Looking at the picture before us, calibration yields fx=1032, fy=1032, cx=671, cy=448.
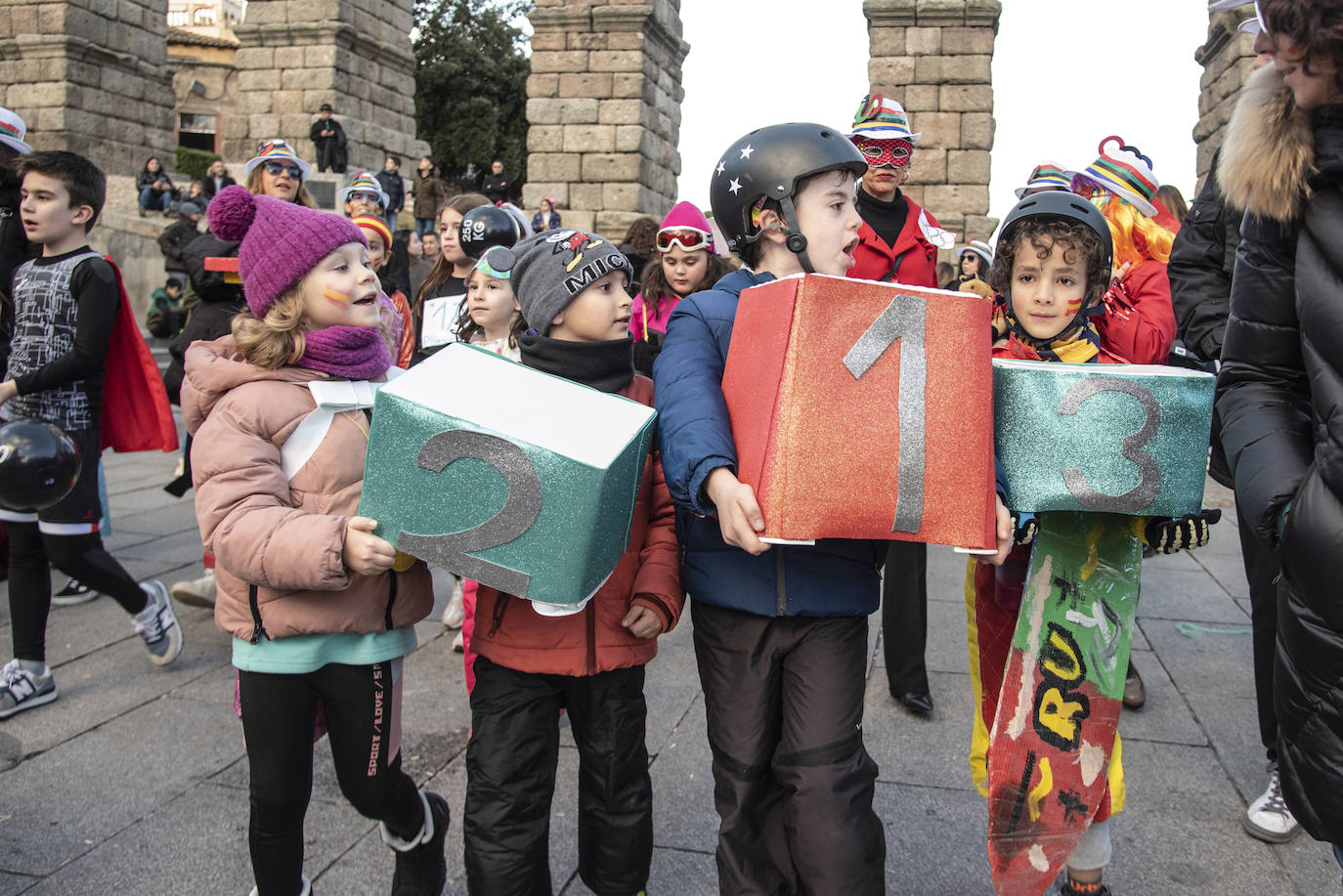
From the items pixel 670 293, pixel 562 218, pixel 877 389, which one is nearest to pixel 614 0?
pixel 562 218

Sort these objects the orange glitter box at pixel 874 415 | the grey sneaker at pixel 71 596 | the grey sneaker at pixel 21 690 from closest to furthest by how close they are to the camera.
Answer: the orange glitter box at pixel 874 415 < the grey sneaker at pixel 21 690 < the grey sneaker at pixel 71 596

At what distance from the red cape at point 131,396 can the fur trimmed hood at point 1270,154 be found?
3696 mm

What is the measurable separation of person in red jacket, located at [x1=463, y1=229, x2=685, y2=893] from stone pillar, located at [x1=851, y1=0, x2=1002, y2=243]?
32.4 feet

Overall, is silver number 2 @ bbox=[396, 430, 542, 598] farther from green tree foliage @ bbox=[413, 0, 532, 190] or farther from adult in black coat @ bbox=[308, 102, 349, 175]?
green tree foliage @ bbox=[413, 0, 532, 190]

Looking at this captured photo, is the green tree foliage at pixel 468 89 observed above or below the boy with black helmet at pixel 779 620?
above

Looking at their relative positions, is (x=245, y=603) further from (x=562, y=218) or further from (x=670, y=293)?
(x=562, y=218)

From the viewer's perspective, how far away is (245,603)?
7.27ft

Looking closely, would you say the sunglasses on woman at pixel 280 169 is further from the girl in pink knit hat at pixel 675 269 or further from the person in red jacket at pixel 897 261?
the person in red jacket at pixel 897 261

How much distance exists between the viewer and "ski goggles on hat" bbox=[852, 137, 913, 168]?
3.81 metres

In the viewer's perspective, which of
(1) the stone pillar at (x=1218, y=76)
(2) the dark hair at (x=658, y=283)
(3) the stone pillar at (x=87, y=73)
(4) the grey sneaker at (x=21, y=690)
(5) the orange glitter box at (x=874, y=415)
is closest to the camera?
(5) the orange glitter box at (x=874, y=415)

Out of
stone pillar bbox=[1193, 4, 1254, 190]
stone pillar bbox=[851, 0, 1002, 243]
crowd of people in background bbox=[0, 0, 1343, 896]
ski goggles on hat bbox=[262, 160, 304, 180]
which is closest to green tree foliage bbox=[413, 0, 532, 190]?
A: stone pillar bbox=[851, 0, 1002, 243]

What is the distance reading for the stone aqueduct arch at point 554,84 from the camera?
11562 millimetres

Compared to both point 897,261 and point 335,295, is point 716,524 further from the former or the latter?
point 897,261

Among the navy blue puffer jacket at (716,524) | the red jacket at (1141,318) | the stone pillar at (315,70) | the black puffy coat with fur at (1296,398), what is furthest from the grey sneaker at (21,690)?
the stone pillar at (315,70)
